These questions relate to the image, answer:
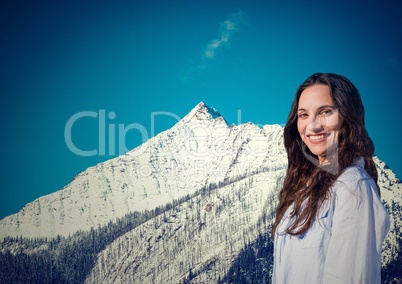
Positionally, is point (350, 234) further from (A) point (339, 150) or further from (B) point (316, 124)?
(B) point (316, 124)

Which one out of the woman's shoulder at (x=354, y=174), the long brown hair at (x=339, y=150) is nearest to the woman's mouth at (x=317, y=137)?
the long brown hair at (x=339, y=150)

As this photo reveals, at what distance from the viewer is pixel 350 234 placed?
228 cm

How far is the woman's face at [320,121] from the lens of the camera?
9.36 feet

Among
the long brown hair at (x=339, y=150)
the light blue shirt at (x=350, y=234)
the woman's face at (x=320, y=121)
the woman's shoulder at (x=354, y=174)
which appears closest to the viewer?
the light blue shirt at (x=350, y=234)

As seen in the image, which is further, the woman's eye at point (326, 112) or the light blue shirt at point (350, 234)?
the woman's eye at point (326, 112)

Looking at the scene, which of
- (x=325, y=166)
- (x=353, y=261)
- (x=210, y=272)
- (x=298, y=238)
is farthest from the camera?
(x=210, y=272)

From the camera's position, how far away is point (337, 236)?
232 centimetres

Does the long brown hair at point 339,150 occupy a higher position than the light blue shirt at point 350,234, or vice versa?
the long brown hair at point 339,150

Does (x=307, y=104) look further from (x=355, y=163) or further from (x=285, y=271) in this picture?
(x=285, y=271)

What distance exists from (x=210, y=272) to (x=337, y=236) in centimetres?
19482

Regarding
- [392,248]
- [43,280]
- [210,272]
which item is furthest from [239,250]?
[43,280]

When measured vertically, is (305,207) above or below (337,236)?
above

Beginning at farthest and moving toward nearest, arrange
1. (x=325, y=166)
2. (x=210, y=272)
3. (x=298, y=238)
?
1. (x=210, y=272)
2. (x=325, y=166)
3. (x=298, y=238)

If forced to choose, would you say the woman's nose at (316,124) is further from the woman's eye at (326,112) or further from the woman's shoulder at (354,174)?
the woman's shoulder at (354,174)
